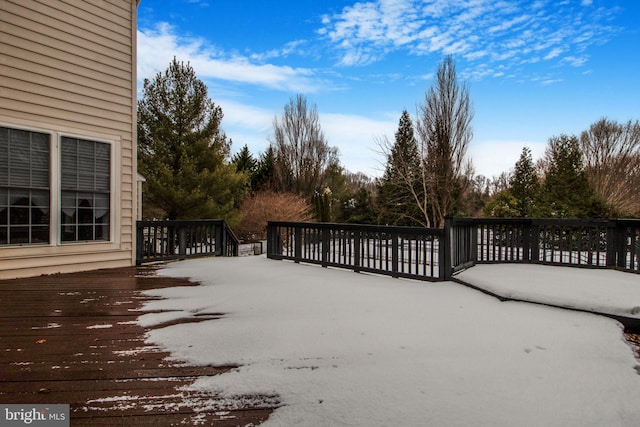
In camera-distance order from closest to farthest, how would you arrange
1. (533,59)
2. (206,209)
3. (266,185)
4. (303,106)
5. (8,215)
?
(8,215) < (533,59) < (206,209) < (266,185) < (303,106)

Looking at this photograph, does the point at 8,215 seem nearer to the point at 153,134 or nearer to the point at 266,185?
the point at 153,134

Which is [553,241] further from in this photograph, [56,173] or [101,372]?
[56,173]

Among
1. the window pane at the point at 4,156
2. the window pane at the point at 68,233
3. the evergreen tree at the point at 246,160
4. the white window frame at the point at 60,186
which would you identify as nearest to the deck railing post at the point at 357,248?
the white window frame at the point at 60,186

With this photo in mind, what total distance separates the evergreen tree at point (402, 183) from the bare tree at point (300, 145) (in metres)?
4.81

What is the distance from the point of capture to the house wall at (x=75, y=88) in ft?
14.9

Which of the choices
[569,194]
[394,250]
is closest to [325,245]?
[394,250]

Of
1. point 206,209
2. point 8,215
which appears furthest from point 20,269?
point 206,209

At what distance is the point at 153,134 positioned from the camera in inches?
516

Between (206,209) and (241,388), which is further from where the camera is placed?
(206,209)

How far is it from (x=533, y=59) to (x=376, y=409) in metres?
11.9

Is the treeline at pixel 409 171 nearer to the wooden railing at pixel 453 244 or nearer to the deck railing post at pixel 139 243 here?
the wooden railing at pixel 453 244

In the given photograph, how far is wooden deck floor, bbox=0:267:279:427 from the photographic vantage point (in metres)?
1.55

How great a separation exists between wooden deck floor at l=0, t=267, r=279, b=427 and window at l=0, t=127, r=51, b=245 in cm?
161

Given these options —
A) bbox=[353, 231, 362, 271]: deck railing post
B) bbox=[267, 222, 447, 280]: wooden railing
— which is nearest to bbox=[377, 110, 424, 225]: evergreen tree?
bbox=[267, 222, 447, 280]: wooden railing
